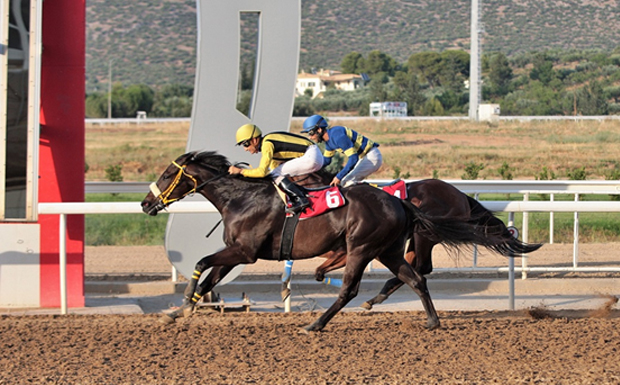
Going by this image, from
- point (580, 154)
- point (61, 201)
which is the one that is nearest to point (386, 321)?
point (61, 201)

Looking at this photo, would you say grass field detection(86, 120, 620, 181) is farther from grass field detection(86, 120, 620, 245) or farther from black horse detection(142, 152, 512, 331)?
black horse detection(142, 152, 512, 331)

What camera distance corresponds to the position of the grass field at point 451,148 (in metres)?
25.3

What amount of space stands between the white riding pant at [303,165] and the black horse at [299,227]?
0.13 meters

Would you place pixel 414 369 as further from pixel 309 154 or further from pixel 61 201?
pixel 61 201

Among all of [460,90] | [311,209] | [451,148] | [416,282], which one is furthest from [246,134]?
[460,90]

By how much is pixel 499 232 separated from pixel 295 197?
1827 millimetres

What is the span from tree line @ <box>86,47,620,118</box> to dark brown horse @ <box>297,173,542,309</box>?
33.2 meters

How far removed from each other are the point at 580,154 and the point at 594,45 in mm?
42513

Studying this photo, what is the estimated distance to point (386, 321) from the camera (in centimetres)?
573

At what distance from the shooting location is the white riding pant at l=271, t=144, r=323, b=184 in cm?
550

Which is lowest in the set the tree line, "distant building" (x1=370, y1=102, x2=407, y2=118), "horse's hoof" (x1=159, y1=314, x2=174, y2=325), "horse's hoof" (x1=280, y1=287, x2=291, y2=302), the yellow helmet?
"horse's hoof" (x1=159, y1=314, x2=174, y2=325)

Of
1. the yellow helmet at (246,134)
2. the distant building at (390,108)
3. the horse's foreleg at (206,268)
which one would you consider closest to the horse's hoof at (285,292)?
the horse's foreleg at (206,268)

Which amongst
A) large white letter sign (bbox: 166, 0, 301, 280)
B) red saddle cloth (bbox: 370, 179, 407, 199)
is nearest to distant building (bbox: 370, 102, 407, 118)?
large white letter sign (bbox: 166, 0, 301, 280)

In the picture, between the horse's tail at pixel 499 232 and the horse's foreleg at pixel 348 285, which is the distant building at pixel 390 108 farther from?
the horse's foreleg at pixel 348 285
